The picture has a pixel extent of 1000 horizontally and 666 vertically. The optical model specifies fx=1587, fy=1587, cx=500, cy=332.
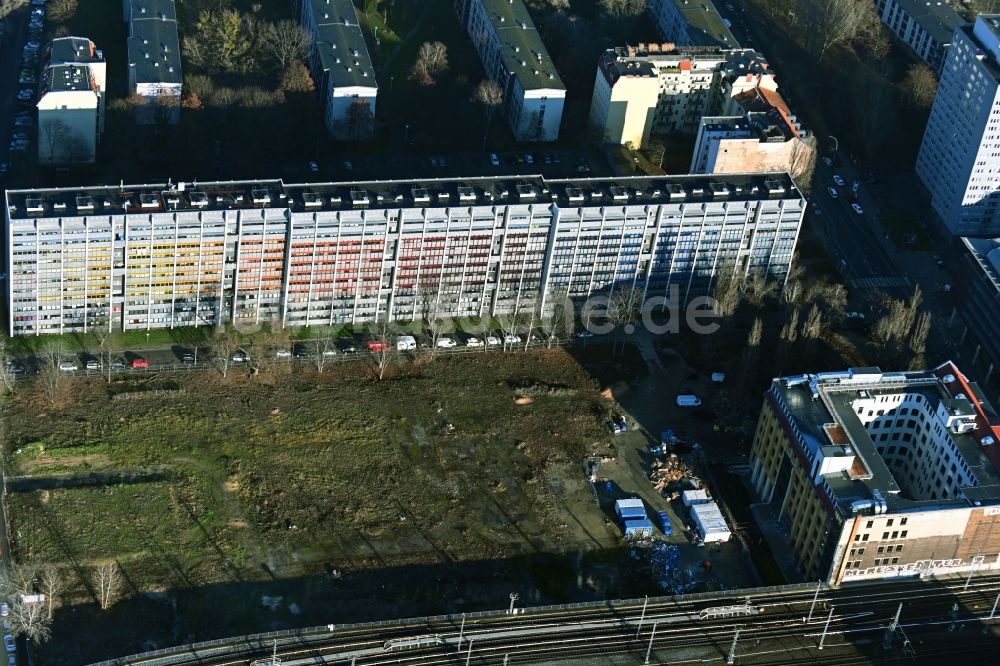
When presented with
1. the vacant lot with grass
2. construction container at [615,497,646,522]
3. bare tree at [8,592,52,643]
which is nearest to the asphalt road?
the vacant lot with grass

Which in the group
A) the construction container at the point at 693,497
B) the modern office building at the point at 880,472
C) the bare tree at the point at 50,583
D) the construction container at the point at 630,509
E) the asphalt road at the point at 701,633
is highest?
the modern office building at the point at 880,472

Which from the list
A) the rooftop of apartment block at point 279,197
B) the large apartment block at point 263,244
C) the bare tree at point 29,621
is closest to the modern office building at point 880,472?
the large apartment block at point 263,244

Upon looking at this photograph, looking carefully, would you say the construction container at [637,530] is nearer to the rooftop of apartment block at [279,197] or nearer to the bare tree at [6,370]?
the rooftop of apartment block at [279,197]

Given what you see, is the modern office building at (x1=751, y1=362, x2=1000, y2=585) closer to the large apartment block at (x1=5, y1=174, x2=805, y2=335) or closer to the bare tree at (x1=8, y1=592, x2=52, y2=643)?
the large apartment block at (x1=5, y1=174, x2=805, y2=335)

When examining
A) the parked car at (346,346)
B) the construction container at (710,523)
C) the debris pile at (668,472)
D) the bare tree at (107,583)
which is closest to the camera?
the bare tree at (107,583)

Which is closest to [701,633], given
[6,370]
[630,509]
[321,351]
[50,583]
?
[630,509]

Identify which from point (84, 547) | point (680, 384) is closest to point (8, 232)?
point (84, 547)
